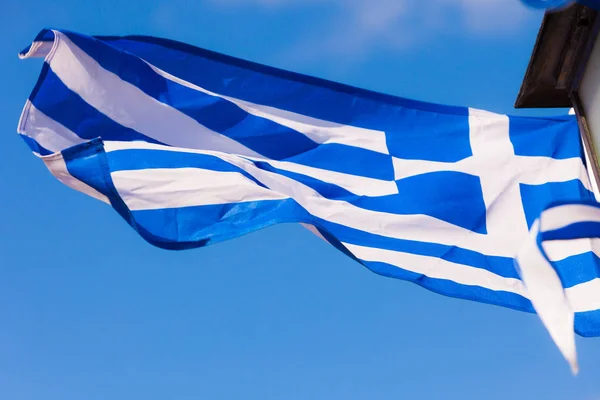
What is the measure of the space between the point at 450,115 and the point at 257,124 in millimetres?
1899

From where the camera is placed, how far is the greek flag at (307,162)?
682 cm

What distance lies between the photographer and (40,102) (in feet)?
23.9

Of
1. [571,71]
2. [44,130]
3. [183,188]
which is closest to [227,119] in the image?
[183,188]

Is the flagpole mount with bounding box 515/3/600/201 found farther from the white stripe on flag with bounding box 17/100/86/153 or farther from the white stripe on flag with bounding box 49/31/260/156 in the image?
the white stripe on flag with bounding box 17/100/86/153

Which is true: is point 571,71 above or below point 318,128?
below

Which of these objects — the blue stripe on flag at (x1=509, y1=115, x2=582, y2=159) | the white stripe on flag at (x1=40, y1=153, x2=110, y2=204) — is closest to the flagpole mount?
the blue stripe on flag at (x1=509, y1=115, x2=582, y2=159)

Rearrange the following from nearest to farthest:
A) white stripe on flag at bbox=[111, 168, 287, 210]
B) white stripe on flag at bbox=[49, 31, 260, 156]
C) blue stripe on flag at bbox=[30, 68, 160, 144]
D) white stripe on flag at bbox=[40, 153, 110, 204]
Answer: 1. white stripe on flag at bbox=[40, 153, 110, 204]
2. white stripe on flag at bbox=[111, 168, 287, 210]
3. blue stripe on flag at bbox=[30, 68, 160, 144]
4. white stripe on flag at bbox=[49, 31, 260, 156]

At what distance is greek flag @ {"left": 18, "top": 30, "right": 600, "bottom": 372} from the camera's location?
22.4ft

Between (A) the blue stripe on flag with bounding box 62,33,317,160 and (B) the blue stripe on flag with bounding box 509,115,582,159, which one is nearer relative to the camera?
(B) the blue stripe on flag with bounding box 509,115,582,159

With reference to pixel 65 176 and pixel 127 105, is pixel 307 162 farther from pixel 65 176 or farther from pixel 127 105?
pixel 65 176

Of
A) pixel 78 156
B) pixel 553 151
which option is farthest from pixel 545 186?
pixel 78 156

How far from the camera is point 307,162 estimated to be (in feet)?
26.1

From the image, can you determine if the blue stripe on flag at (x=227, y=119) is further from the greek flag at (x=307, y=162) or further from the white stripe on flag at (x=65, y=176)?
the white stripe on flag at (x=65, y=176)

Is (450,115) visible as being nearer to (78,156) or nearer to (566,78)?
(566,78)
